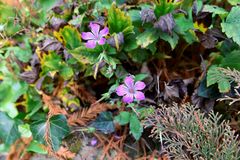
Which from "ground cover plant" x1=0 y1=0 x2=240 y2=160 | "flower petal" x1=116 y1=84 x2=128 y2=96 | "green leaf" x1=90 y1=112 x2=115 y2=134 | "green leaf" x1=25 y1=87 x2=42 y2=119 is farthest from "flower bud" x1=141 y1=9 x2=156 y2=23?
"green leaf" x1=25 y1=87 x2=42 y2=119

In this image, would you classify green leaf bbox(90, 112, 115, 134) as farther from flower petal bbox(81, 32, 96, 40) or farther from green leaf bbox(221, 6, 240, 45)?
green leaf bbox(221, 6, 240, 45)

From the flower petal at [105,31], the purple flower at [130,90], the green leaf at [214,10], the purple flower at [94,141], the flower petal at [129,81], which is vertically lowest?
the purple flower at [94,141]

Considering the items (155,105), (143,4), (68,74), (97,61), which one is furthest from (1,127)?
(143,4)

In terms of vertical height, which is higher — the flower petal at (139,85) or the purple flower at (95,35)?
the purple flower at (95,35)

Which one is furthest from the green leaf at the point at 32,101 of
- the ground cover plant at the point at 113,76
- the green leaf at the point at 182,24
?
the green leaf at the point at 182,24

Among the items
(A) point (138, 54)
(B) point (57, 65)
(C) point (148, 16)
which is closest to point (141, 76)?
(A) point (138, 54)

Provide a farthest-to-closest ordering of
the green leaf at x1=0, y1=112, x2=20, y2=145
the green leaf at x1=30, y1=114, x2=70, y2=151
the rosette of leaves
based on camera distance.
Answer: the green leaf at x1=0, y1=112, x2=20, y2=145, the green leaf at x1=30, y1=114, x2=70, y2=151, the rosette of leaves

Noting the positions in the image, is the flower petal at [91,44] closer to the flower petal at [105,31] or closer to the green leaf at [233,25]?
the flower petal at [105,31]
